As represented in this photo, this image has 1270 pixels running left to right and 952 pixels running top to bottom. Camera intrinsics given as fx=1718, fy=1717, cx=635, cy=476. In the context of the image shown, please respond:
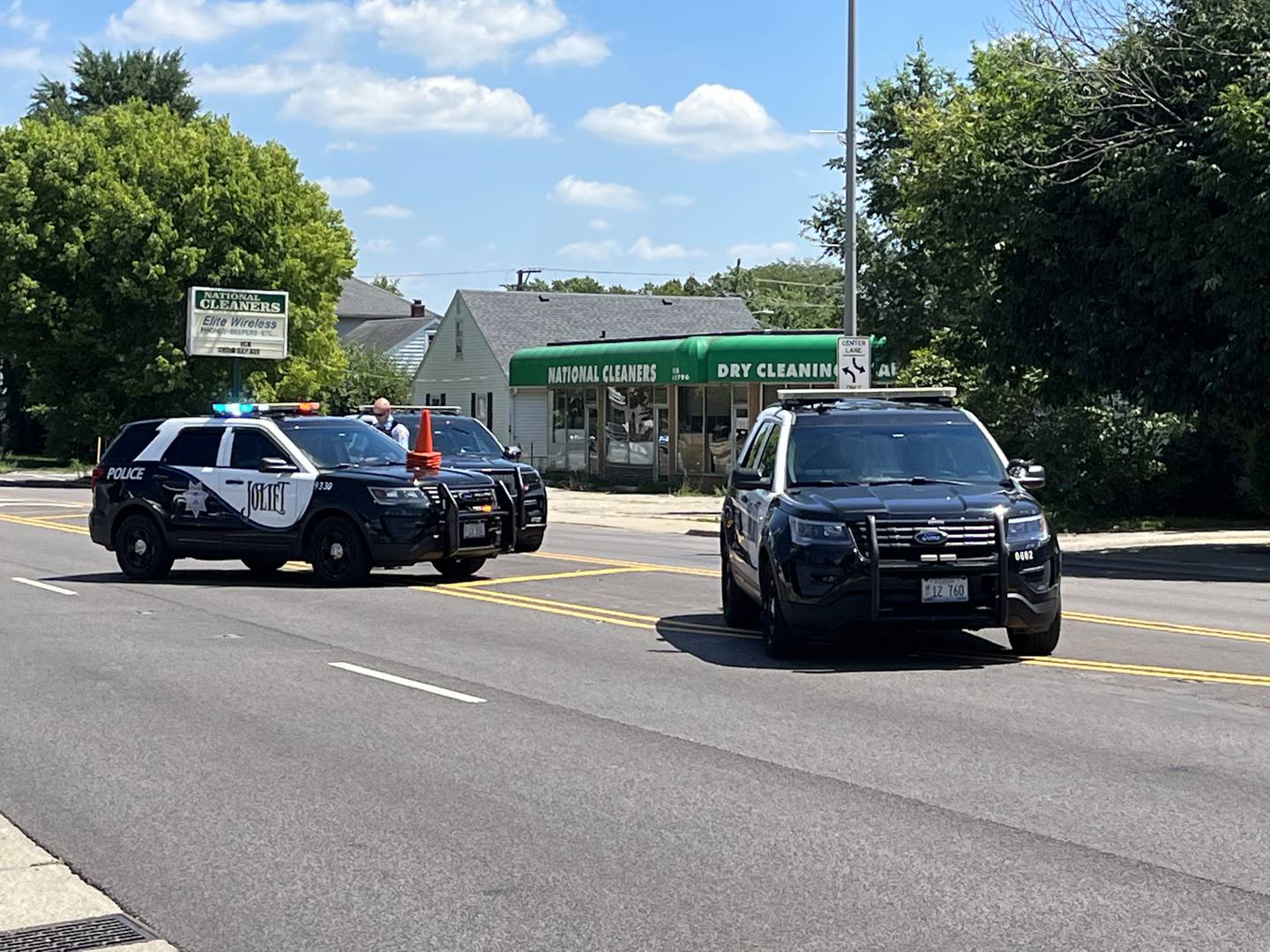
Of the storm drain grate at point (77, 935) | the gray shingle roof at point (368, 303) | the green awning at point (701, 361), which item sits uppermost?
the gray shingle roof at point (368, 303)

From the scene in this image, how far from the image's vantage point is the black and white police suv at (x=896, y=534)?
1131cm

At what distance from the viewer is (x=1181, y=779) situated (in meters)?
8.09

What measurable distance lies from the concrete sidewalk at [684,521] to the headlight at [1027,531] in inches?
576

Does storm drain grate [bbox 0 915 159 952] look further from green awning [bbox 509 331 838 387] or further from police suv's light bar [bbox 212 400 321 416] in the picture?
green awning [bbox 509 331 838 387]

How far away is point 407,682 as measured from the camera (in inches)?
446

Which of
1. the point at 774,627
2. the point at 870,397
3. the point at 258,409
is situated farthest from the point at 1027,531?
the point at 258,409

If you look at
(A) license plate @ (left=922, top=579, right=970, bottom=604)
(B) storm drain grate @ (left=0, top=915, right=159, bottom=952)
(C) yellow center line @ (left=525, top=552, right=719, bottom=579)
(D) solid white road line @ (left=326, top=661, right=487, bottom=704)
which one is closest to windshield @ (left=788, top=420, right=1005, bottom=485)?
(A) license plate @ (left=922, top=579, right=970, bottom=604)

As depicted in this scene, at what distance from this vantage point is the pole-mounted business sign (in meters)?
51.1

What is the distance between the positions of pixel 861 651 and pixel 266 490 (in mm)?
7916

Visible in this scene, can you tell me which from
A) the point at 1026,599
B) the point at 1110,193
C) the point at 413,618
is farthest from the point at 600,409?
the point at 1026,599

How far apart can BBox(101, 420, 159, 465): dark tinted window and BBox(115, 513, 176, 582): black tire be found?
0.71 m

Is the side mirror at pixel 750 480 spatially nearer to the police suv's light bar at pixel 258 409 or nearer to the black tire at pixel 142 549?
the police suv's light bar at pixel 258 409

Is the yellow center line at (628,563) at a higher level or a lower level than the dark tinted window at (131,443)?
lower

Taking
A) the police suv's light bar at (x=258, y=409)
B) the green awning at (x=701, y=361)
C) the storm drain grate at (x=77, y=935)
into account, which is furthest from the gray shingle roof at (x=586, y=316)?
the storm drain grate at (x=77, y=935)
